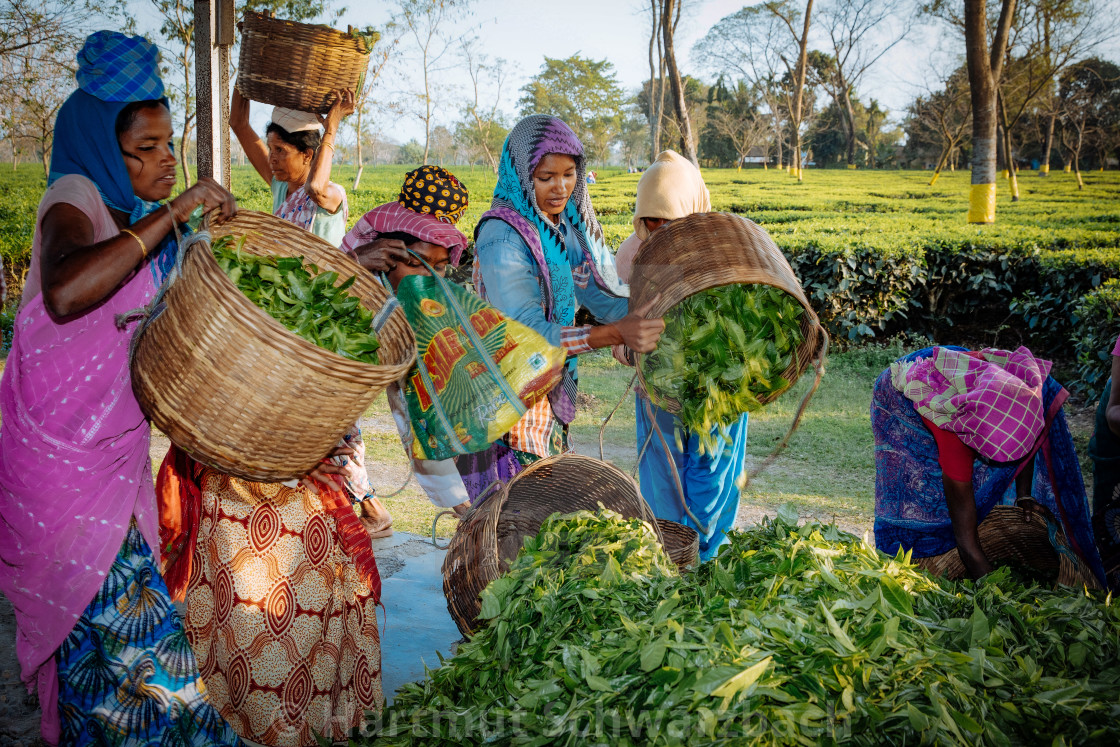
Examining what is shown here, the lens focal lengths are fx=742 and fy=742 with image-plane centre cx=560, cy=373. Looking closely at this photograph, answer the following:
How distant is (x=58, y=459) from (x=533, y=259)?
1.56 m

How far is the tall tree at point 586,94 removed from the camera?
3972 centimetres

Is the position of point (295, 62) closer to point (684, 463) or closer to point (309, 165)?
point (309, 165)

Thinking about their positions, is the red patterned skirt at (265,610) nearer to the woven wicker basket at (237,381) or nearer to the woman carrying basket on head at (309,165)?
the woven wicker basket at (237,381)

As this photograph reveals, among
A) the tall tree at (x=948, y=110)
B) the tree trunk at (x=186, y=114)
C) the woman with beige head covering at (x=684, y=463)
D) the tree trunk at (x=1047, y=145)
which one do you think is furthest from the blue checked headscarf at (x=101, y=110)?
the tree trunk at (x=1047, y=145)

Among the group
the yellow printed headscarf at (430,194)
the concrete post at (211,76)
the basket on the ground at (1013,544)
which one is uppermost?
the concrete post at (211,76)

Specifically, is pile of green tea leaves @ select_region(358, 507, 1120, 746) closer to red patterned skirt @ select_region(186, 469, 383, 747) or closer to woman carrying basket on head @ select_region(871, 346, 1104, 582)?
red patterned skirt @ select_region(186, 469, 383, 747)

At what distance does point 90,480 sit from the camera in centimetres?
194

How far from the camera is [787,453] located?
5.77 m

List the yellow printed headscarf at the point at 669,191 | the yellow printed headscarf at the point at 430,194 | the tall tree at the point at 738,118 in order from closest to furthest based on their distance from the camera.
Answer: the yellow printed headscarf at the point at 430,194, the yellow printed headscarf at the point at 669,191, the tall tree at the point at 738,118

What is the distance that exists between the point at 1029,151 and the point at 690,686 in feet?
140

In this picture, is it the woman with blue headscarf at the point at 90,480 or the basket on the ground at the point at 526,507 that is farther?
the basket on the ground at the point at 526,507

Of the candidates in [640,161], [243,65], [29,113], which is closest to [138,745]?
[243,65]

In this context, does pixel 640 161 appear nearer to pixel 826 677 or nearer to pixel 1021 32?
pixel 1021 32

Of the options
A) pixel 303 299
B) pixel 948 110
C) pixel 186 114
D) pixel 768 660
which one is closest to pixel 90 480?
pixel 303 299
